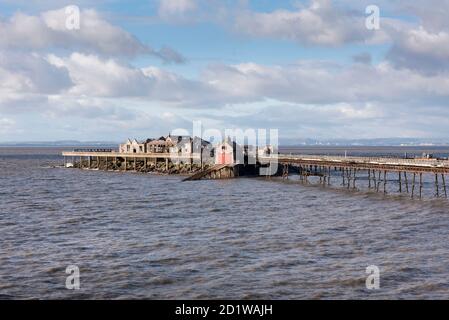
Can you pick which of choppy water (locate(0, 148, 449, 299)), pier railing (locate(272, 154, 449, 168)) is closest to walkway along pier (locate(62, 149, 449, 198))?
pier railing (locate(272, 154, 449, 168))

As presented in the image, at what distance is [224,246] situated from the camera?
37.1 meters

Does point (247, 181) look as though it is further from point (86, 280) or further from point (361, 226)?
point (86, 280)

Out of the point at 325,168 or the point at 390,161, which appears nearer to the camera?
the point at 390,161

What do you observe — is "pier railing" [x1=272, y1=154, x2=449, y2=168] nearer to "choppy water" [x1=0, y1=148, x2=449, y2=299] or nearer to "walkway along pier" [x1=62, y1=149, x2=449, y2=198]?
"walkway along pier" [x1=62, y1=149, x2=449, y2=198]

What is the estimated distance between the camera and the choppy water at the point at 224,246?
91.6 feet

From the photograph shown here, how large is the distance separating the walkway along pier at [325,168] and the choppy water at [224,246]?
485 cm

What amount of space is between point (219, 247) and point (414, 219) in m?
19.4

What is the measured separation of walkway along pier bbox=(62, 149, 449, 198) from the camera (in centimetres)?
6775

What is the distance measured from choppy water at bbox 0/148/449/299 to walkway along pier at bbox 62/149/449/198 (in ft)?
15.9

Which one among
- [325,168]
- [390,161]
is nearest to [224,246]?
[390,161]

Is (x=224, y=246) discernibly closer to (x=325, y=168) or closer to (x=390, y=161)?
(x=390, y=161)

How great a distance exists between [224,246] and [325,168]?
5203 centimetres

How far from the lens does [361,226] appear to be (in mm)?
44562

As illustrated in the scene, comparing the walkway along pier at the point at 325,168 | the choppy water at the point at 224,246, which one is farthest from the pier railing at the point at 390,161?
the choppy water at the point at 224,246
